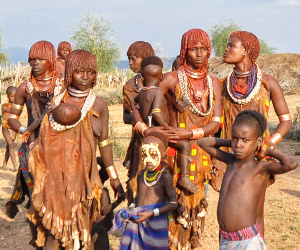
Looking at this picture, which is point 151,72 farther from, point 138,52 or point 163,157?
point 138,52

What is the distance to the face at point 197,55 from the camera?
409cm

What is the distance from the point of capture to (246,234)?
128 inches

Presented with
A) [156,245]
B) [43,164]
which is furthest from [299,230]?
[43,164]

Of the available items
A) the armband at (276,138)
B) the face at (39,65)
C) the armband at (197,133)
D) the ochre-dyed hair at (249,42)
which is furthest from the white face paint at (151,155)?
the face at (39,65)

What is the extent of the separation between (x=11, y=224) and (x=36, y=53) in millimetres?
2738

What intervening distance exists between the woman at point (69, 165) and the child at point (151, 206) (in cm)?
35

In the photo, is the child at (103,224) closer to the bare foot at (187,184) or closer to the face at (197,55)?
the bare foot at (187,184)

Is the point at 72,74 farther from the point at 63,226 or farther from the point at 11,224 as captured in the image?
the point at 11,224

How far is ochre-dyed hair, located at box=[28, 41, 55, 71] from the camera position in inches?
189

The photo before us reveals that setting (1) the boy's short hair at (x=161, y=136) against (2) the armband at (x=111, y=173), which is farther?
(2) the armband at (x=111, y=173)

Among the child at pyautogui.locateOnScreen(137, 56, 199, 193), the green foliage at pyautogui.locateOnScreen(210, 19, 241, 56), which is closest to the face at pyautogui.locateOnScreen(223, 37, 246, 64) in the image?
the child at pyautogui.locateOnScreen(137, 56, 199, 193)

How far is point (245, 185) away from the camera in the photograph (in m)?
3.29

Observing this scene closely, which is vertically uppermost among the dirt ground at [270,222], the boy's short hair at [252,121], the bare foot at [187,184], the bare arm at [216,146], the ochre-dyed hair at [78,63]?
the ochre-dyed hair at [78,63]

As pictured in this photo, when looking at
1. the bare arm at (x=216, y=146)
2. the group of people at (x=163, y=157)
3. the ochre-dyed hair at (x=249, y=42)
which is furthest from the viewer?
the ochre-dyed hair at (x=249, y=42)
